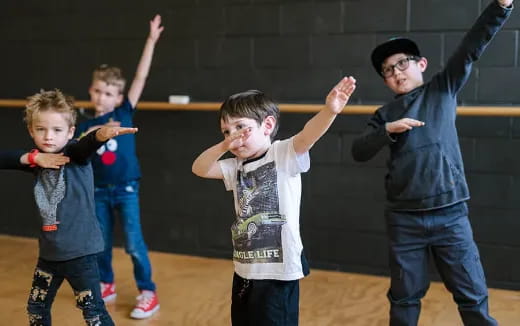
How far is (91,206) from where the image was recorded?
2.28 meters

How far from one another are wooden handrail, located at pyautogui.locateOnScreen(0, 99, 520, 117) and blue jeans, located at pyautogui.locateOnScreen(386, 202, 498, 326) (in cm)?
75

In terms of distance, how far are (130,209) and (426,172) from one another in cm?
141

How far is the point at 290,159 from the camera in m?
1.89

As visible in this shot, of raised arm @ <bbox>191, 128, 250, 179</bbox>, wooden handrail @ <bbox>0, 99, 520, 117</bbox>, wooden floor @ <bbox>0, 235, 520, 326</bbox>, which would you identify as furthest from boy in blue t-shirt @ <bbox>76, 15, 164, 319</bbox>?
raised arm @ <bbox>191, 128, 250, 179</bbox>

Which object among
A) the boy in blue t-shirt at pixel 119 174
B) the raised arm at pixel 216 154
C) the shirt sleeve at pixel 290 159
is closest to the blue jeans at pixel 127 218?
the boy in blue t-shirt at pixel 119 174

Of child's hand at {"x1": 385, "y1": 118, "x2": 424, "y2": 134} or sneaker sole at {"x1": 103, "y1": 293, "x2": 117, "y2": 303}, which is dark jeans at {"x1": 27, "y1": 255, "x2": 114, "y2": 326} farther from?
child's hand at {"x1": 385, "y1": 118, "x2": 424, "y2": 134}

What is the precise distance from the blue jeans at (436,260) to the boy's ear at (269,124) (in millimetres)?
671

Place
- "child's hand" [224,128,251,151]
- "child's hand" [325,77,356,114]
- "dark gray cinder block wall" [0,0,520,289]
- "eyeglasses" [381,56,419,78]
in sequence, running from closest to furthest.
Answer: "child's hand" [325,77,356,114]
"child's hand" [224,128,251,151]
"eyeglasses" [381,56,419,78]
"dark gray cinder block wall" [0,0,520,289]

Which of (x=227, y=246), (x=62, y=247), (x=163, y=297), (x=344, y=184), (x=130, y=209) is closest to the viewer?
(x=62, y=247)

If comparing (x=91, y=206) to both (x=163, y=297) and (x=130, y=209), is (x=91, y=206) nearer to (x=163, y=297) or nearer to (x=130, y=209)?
(x=130, y=209)

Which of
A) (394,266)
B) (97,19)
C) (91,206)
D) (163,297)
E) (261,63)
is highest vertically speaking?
(97,19)

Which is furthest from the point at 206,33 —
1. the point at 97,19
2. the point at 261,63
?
the point at 97,19

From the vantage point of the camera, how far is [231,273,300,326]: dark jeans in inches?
74.8

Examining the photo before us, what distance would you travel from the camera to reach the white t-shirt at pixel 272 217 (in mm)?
1893
